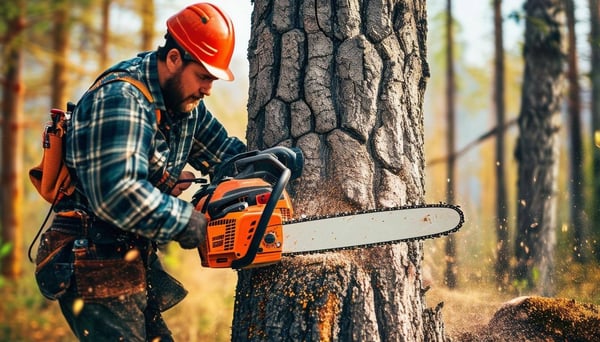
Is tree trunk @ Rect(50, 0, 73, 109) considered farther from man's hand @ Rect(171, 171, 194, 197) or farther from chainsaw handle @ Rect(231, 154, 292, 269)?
chainsaw handle @ Rect(231, 154, 292, 269)

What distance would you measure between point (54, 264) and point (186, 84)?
3.25 feet

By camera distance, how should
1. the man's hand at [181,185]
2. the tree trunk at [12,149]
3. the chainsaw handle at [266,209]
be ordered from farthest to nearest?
the tree trunk at [12,149], the man's hand at [181,185], the chainsaw handle at [266,209]

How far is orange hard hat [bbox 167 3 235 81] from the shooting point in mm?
2592

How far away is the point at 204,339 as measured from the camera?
300 inches

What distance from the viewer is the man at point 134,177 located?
7.77ft

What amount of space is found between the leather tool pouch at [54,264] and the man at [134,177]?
2 cm

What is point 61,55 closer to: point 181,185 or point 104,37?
point 104,37

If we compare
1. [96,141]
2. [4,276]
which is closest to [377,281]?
[96,141]

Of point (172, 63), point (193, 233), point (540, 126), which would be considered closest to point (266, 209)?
point (193, 233)

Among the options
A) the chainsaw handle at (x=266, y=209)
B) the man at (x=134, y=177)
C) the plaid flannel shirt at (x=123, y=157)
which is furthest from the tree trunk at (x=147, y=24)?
the chainsaw handle at (x=266, y=209)

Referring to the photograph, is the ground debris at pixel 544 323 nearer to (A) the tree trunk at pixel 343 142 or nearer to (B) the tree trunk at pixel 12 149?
(A) the tree trunk at pixel 343 142

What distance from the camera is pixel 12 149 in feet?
34.2

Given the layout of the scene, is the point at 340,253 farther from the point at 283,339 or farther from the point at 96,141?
the point at 96,141

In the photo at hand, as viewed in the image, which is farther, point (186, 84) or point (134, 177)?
point (186, 84)
